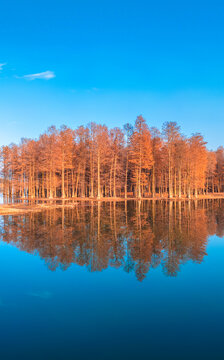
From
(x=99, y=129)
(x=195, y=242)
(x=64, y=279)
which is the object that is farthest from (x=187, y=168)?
(x=64, y=279)

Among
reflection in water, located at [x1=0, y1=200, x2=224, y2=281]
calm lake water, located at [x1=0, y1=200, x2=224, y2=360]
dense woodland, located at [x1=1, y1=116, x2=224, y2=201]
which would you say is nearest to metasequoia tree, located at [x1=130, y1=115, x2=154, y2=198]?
dense woodland, located at [x1=1, y1=116, x2=224, y2=201]

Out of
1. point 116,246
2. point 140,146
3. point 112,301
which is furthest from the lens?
point 140,146

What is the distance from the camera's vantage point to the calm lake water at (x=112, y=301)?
15.9 ft

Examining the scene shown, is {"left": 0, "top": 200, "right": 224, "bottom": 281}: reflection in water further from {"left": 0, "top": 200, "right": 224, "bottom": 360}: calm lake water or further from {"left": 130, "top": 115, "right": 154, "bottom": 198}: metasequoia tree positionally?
{"left": 130, "top": 115, "right": 154, "bottom": 198}: metasequoia tree

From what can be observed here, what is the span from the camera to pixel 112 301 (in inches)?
261

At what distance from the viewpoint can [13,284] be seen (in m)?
8.01

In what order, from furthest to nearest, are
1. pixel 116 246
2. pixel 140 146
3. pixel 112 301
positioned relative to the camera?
pixel 140 146 < pixel 116 246 < pixel 112 301

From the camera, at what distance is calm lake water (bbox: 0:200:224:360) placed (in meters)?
4.86

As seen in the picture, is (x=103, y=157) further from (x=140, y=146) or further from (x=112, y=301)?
(x=112, y=301)

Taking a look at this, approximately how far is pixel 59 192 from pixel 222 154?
6461 cm

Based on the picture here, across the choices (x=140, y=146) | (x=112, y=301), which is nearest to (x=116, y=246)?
(x=112, y=301)

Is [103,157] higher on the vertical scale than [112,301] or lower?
higher

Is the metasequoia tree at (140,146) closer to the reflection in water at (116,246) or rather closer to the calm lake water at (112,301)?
the reflection in water at (116,246)

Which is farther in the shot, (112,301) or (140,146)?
(140,146)
